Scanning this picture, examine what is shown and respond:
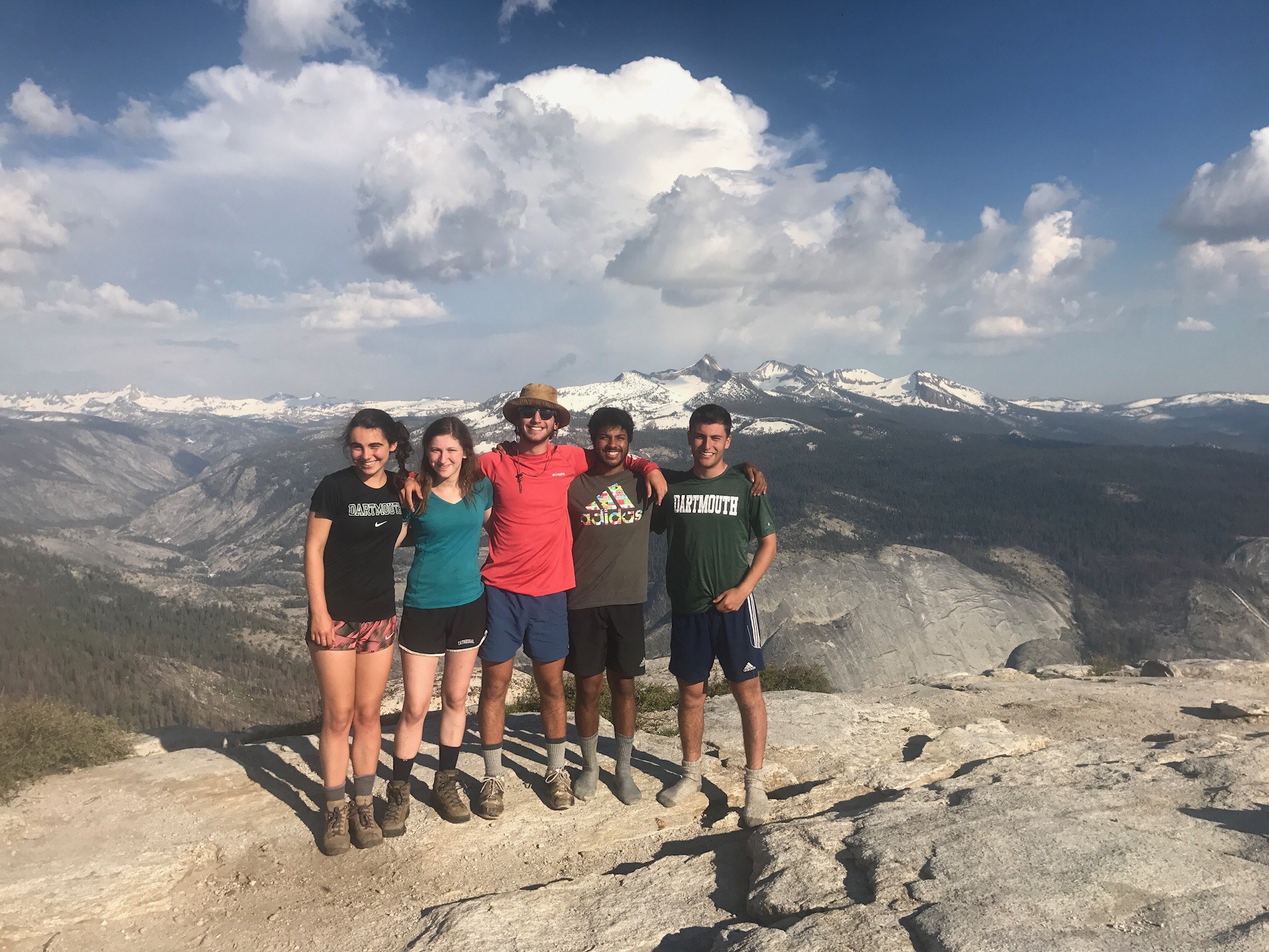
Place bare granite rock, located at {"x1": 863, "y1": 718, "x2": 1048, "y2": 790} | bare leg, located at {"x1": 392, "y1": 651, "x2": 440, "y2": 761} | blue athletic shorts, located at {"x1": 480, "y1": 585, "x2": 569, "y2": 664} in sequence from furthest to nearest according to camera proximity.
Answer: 1. bare granite rock, located at {"x1": 863, "y1": 718, "x2": 1048, "y2": 790}
2. blue athletic shorts, located at {"x1": 480, "y1": 585, "x2": 569, "y2": 664}
3. bare leg, located at {"x1": 392, "y1": 651, "x2": 440, "y2": 761}

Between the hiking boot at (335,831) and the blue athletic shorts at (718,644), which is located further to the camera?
the blue athletic shorts at (718,644)

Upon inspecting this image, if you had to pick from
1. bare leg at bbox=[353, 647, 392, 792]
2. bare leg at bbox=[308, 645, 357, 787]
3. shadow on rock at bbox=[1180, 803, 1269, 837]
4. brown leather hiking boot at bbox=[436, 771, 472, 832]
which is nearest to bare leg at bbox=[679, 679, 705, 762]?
brown leather hiking boot at bbox=[436, 771, 472, 832]

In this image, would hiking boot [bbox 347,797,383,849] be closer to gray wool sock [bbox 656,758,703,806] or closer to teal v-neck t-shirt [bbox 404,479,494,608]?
teal v-neck t-shirt [bbox 404,479,494,608]

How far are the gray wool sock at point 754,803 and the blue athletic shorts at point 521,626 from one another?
2.51 metres

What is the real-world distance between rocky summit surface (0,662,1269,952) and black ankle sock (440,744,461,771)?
1.67ft

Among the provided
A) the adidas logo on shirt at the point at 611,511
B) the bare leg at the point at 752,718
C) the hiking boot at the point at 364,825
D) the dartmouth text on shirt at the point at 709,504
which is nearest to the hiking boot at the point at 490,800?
the hiking boot at the point at 364,825

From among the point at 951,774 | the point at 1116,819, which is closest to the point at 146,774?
the point at 951,774

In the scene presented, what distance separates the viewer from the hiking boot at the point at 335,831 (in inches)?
264

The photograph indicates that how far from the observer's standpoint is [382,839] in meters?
6.86

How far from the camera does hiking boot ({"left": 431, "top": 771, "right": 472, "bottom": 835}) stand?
725 cm

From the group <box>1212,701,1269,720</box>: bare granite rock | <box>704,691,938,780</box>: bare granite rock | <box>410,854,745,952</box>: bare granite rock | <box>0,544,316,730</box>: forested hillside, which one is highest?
<box>410,854,745,952</box>: bare granite rock

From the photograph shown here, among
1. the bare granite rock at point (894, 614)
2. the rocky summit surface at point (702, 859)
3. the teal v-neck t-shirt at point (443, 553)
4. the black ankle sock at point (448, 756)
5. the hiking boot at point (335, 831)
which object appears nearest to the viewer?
the rocky summit surface at point (702, 859)

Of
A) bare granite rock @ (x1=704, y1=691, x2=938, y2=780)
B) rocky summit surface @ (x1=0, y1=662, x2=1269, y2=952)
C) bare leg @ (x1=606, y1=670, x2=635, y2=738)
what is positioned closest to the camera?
rocky summit surface @ (x1=0, y1=662, x2=1269, y2=952)

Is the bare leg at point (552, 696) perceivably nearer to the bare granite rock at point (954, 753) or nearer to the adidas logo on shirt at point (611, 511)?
the adidas logo on shirt at point (611, 511)
